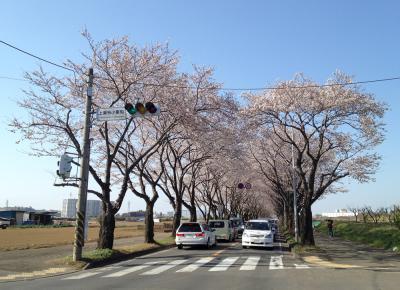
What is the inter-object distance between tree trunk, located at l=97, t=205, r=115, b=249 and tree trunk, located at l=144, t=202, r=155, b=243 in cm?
762

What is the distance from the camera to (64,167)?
17.0 metres

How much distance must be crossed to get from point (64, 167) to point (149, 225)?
468 inches

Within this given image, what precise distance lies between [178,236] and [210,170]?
18658 mm

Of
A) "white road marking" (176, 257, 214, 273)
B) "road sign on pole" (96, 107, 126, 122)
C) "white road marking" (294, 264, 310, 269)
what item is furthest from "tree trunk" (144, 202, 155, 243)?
"white road marking" (294, 264, 310, 269)

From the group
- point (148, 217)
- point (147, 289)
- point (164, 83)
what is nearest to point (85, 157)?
point (164, 83)

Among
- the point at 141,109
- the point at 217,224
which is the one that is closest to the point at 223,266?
the point at 141,109

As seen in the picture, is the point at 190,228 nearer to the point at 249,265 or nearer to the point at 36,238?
the point at 249,265

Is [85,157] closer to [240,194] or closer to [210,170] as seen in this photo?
[210,170]

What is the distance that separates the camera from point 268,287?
36.3 ft

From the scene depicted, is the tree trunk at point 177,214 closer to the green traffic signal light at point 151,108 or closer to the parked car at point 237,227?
the parked car at point 237,227

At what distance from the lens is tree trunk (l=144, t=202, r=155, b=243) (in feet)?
90.6

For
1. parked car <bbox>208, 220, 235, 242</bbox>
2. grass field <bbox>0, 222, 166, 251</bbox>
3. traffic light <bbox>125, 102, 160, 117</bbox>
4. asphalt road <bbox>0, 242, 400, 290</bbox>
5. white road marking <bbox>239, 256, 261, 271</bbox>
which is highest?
traffic light <bbox>125, 102, 160, 117</bbox>

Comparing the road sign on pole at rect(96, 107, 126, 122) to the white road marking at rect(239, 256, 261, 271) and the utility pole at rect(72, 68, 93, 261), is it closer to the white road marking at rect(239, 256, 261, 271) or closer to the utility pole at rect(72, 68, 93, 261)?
the utility pole at rect(72, 68, 93, 261)

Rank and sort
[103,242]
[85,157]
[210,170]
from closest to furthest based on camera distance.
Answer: [85,157], [103,242], [210,170]
